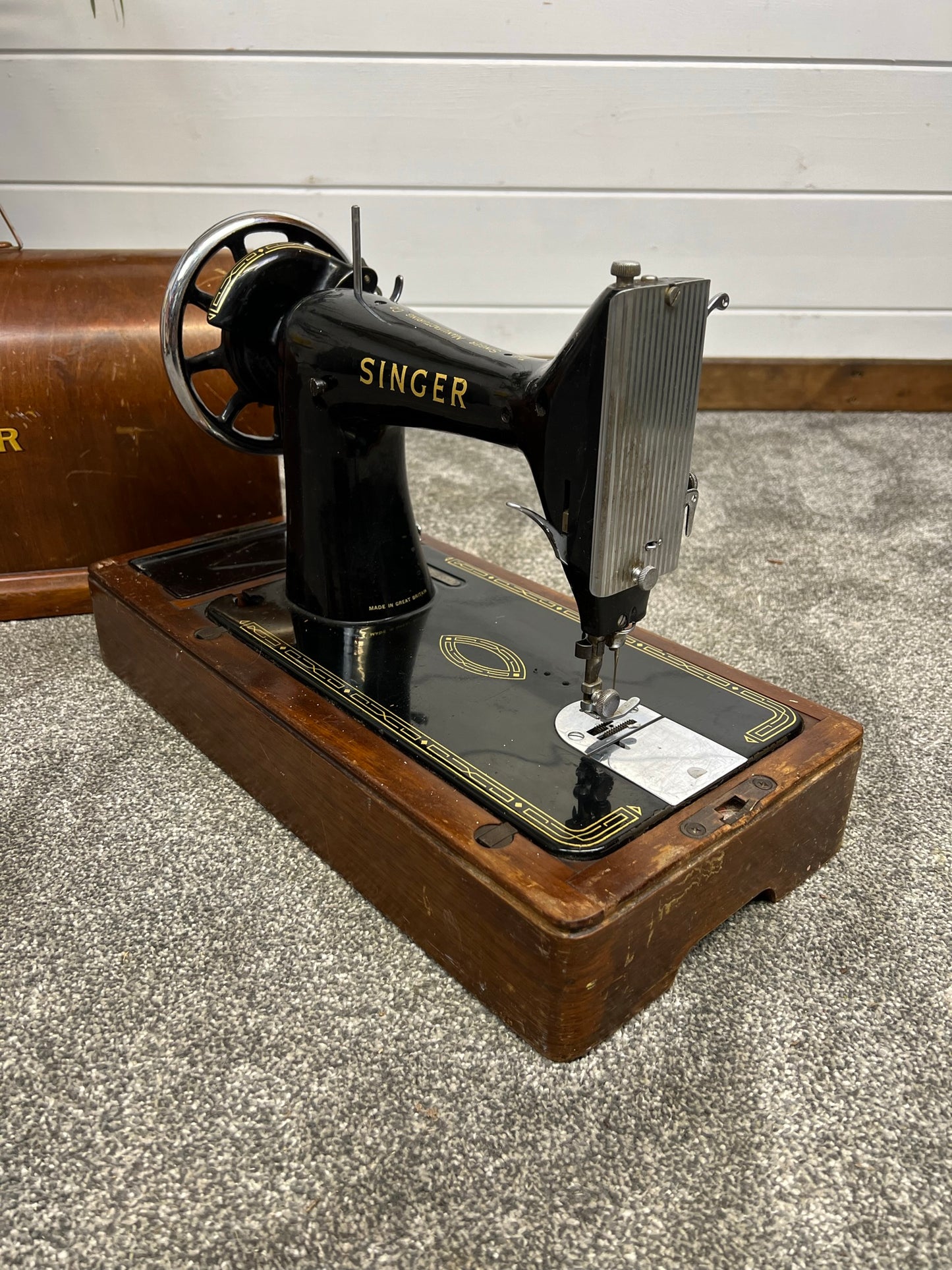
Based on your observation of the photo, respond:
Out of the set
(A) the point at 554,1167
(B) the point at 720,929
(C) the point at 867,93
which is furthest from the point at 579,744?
(C) the point at 867,93

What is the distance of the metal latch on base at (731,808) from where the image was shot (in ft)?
2.90

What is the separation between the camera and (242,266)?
1.16 meters

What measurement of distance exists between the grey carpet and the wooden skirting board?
154 centimetres

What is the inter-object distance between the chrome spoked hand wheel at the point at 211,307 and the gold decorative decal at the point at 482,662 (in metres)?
0.36

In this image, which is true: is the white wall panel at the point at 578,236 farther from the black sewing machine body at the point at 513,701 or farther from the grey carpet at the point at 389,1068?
the grey carpet at the point at 389,1068

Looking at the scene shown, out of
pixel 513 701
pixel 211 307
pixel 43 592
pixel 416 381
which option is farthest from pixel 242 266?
pixel 43 592

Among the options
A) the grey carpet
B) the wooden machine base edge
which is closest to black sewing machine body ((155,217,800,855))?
the grey carpet

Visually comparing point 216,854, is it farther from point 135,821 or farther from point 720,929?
point 720,929

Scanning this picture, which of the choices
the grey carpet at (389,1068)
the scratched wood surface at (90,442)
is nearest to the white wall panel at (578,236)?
the scratched wood surface at (90,442)

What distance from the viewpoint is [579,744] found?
97 centimetres

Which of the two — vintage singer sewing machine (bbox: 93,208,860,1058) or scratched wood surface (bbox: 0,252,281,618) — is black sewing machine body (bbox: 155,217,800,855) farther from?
scratched wood surface (bbox: 0,252,281,618)

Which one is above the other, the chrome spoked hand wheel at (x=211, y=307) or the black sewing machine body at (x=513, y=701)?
the chrome spoked hand wheel at (x=211, y=307)

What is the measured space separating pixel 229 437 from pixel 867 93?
1991 mm

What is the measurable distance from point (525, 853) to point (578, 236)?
2.06 m
